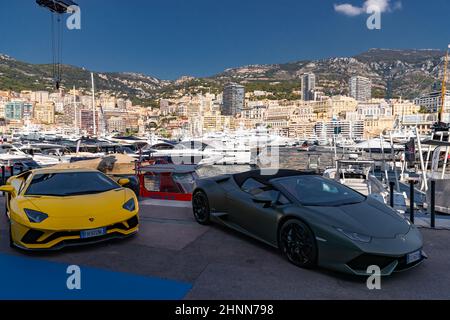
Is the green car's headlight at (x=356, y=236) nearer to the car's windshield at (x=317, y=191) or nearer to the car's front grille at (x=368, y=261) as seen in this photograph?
the car's front grille at (x=368, y=261)

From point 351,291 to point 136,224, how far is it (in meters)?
3.25

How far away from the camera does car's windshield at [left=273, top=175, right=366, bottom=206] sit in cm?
472

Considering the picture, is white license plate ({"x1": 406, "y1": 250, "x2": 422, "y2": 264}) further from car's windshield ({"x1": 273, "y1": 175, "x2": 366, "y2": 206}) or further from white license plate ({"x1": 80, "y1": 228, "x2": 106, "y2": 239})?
white license plate ({"x1": 80, "y1": 228, "x2": 106, "y2": 239})

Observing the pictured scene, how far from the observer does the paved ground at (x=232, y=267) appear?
3.66 m

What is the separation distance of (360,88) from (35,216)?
20109cm

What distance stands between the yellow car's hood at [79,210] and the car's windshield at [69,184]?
0.26 metres

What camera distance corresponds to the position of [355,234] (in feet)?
12.8

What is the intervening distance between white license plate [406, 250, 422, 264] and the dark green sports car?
0.01 metres

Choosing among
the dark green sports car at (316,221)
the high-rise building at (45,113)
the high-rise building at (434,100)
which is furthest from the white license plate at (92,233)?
the high-rise building at (45,113)

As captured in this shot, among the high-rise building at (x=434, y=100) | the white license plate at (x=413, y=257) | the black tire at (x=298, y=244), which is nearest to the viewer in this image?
the white license plate at (x=413, y=257)

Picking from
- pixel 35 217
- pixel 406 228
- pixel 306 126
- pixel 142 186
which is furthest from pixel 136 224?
pixel 306 126
